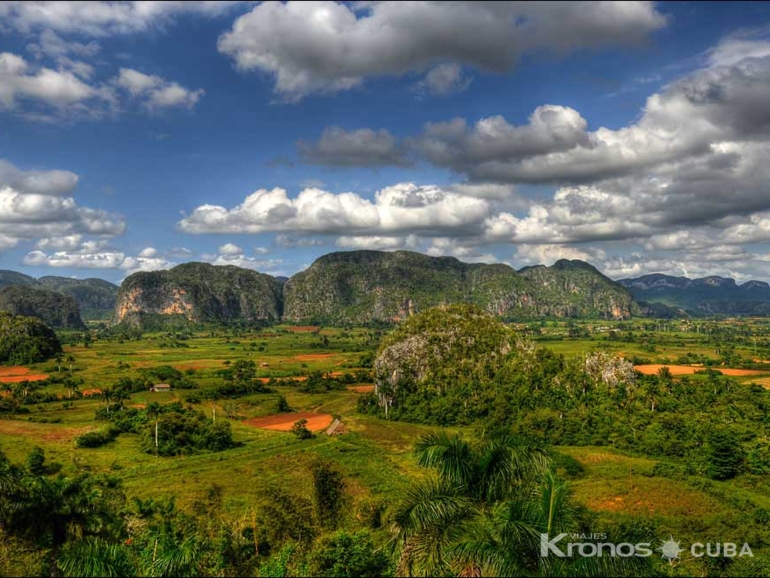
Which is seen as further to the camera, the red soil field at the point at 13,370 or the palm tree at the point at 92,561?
the red soil field at the point at 13,370

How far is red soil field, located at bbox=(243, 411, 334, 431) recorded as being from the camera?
76.1m

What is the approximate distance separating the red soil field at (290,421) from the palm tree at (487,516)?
2514 inches

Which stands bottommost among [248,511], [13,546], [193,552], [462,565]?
[248,511]

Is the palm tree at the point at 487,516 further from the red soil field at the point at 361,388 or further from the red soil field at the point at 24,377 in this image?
the red soil field at the point at 24,377

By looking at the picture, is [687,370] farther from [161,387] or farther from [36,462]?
[36,462]

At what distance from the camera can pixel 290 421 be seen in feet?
265

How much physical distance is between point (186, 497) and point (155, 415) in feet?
98.4

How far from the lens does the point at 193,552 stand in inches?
562

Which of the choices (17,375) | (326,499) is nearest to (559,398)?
(326,499)

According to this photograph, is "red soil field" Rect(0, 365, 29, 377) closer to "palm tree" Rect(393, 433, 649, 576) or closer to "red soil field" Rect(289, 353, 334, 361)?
"red soil field" Rect(289, 353, 334, 361)

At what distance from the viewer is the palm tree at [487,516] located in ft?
33.8

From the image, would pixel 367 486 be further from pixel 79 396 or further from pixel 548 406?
pixel 79 396

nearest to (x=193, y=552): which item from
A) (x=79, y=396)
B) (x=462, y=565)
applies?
(x=462, y=565)

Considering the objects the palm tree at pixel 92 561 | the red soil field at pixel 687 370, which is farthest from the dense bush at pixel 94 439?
the red soil field at pixel 687 370
